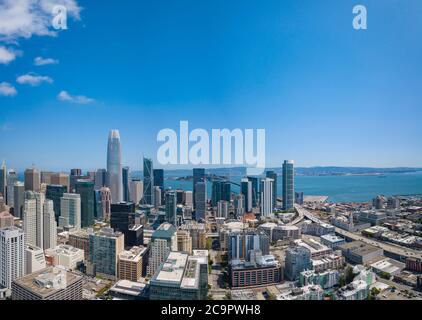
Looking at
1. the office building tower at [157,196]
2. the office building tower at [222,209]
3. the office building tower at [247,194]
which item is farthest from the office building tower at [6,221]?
the office building tower at [247,194]

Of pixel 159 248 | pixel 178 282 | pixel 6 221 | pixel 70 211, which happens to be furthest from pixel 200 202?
pixel 178 282

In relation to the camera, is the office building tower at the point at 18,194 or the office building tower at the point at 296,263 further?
the office building tower at the point at 18,194

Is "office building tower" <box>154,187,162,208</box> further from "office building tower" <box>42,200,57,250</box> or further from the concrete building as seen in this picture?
the concrete building

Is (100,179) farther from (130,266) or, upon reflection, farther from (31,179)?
(130,266)

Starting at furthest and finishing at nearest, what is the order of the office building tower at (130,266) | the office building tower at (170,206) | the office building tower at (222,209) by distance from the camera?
the office building tower at (222,209)
the office building tower at (170,206)
the office building tower at (130,266)

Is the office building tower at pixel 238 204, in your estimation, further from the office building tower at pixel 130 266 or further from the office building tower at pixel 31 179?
the office building tower at pixel 31 179

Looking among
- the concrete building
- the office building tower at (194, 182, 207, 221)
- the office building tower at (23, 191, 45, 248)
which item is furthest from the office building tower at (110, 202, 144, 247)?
the office building tower at (194, 182, 207, 221)
